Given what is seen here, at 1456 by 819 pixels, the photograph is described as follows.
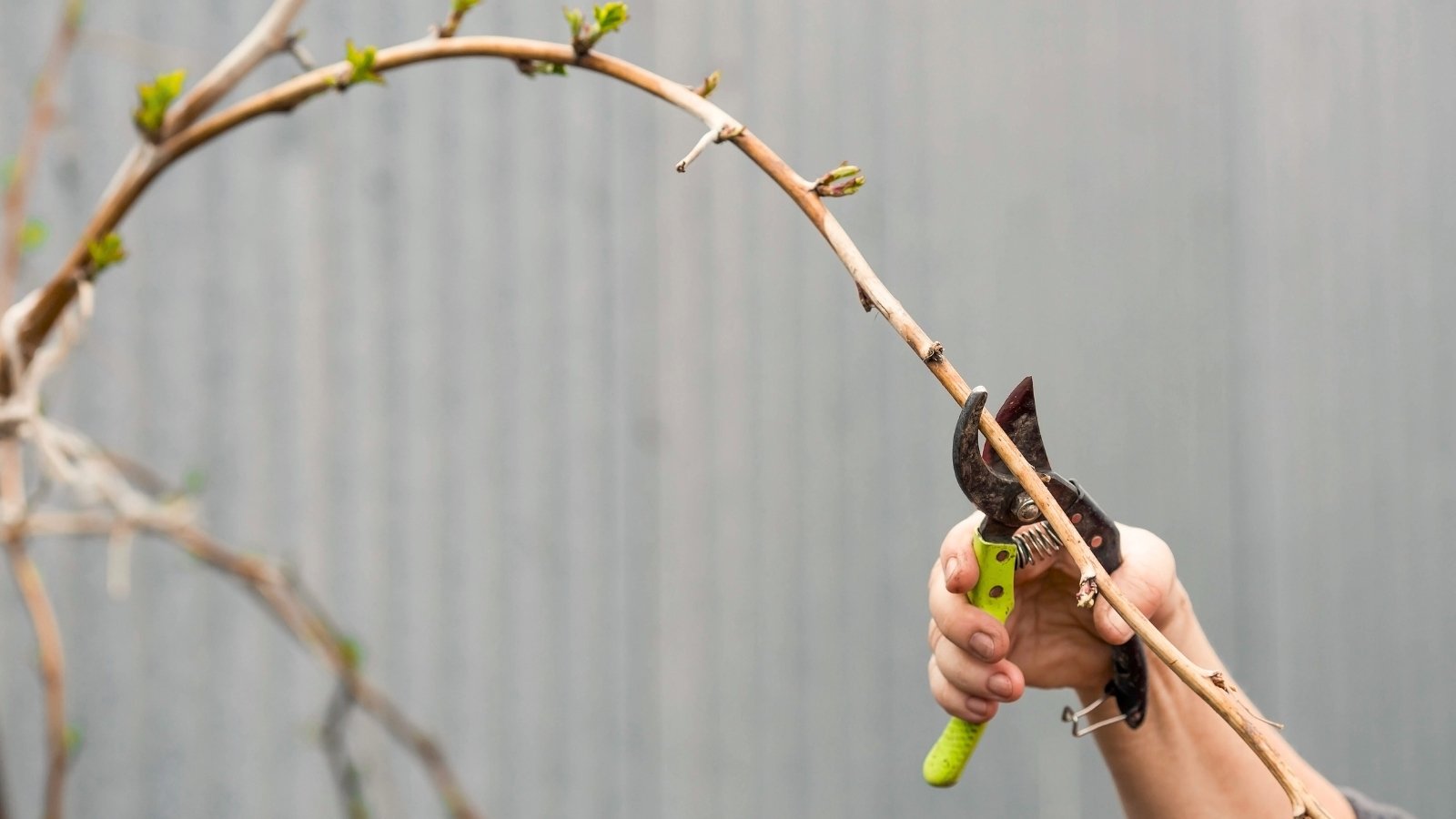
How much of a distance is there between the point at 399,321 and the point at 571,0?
61 centimetres

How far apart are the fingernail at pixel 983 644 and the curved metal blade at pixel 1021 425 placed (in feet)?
0.38

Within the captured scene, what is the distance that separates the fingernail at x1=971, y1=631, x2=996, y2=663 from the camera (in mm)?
620

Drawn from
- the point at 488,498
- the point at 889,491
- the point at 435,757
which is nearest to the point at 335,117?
the point at 488,498

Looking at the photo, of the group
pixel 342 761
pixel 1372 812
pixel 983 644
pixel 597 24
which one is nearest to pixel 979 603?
pixel 983 644

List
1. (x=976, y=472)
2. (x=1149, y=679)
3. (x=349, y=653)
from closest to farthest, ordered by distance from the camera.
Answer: (x=976, y=472), (x=1149, y=679), (x=349, y=653)

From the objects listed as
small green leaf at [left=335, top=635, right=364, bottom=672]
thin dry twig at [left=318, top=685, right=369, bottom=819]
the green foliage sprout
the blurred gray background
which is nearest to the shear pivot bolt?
the green foliage sprout

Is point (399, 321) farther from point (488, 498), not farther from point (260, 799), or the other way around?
point (260, 799)

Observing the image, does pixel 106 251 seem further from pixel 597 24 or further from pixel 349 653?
pixel 349 653

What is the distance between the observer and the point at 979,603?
2.01 ft

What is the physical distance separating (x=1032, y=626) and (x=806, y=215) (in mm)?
388

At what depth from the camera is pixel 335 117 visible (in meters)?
1.74

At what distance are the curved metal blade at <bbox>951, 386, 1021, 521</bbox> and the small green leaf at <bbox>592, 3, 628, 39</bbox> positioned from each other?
25 cm

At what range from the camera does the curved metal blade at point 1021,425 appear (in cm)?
53

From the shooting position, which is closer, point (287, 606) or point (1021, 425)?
Result: point (1021, 425)
